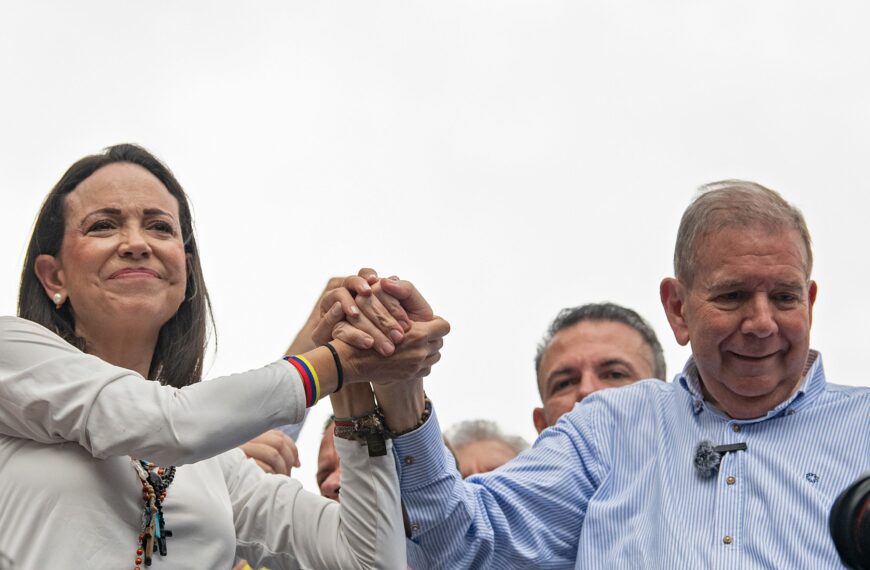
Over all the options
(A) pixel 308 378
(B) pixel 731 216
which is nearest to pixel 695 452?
(B) pixel 731 216

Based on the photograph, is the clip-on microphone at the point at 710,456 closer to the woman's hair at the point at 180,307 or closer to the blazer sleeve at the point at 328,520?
the blazer sleeve at the point at 328,520

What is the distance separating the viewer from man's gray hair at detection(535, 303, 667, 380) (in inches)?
208

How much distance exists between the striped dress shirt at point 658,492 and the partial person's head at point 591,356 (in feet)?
3.90

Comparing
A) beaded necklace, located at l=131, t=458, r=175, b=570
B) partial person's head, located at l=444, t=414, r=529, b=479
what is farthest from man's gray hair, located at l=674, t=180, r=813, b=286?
partial person's head, located at l=444, t=414, r=529, b=479

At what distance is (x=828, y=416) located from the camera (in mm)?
3561

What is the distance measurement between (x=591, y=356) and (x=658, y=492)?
1.53m

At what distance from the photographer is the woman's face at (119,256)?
323 centimetres

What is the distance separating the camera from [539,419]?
5418mm

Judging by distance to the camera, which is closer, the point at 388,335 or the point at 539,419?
the point at 388,335

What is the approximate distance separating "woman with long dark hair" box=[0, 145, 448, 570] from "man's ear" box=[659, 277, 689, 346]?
0.81 metres

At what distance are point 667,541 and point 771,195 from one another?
1.14 m

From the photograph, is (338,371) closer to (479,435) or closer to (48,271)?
(48,271)

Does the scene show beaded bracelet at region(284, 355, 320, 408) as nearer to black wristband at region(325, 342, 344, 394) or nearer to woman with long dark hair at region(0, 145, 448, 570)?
woman with long dark hair at region(0, 145, 448, 570)

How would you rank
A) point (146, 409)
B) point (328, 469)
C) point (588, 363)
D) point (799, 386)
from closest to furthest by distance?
point (146, 409)
point (799, 386)
point (328, 469)
point (588, 363)
